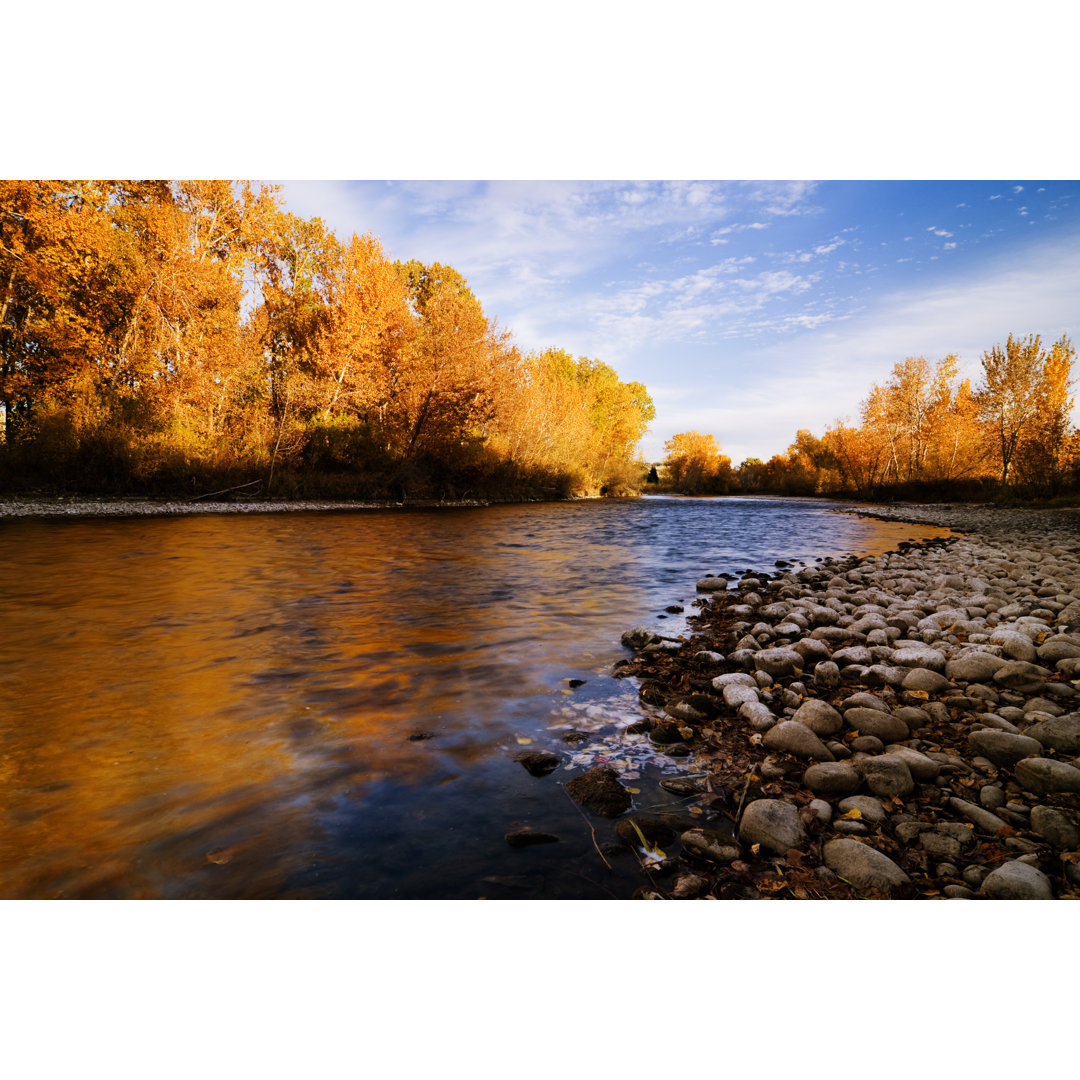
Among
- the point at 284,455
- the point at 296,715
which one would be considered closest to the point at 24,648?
the point at 296,715

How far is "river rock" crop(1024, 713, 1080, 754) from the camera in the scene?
3.03 metres

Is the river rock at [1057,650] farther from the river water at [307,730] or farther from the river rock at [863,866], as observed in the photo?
the river rock at [863,866]

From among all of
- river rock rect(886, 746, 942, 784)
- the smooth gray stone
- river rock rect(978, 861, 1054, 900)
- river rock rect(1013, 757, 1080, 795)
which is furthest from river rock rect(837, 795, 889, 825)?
the smooth gray stone

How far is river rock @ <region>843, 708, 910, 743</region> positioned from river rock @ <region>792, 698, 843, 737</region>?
8 centimetres

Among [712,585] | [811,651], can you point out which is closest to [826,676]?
[811,651]

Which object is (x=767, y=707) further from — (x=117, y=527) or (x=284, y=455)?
(x=284, y=455)

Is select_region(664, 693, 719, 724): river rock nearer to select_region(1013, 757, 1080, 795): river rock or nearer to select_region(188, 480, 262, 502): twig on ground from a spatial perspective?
select_region(1013, 757, 1080, 795): river rock

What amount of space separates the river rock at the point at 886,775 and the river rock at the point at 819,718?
1.38 feet

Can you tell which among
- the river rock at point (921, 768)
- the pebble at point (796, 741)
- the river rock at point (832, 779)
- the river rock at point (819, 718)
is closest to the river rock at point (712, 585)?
the river rock at point (819, 718)

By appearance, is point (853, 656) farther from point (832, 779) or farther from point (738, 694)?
point (832, 779)

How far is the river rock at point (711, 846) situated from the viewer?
2.40m

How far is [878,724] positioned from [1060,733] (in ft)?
2.71

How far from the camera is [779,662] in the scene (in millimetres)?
4500

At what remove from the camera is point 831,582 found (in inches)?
317
